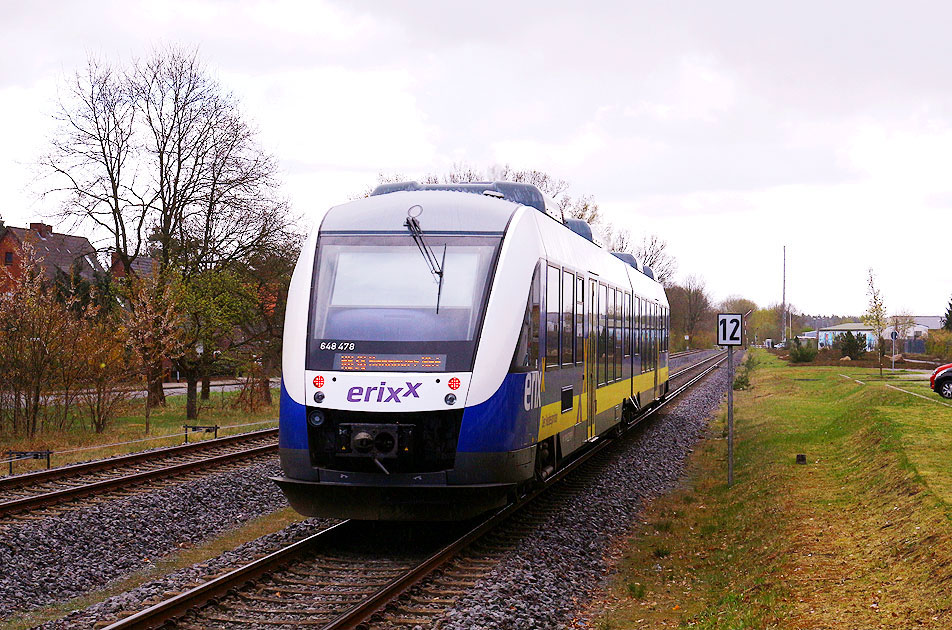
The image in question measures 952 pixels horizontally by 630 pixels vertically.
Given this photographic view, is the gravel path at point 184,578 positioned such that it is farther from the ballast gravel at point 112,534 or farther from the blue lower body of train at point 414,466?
the ballast gravel at point 112,534

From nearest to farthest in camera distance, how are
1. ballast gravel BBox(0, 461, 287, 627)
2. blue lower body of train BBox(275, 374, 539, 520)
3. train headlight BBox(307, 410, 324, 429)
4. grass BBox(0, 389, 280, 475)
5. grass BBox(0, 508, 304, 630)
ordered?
1. grass BBox(0, 508, 304, 630)
2. ballast gravel BBox(0, 461, 287, 627)
3. blue lower body of train BBox(275, 374, 539, 520)
4. train headlight BBox(307, 410, 324, 429)
5. grass BBox(0, 389, 280, 475)

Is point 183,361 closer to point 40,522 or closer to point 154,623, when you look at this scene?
point 40,522

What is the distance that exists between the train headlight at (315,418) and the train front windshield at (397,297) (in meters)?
0.46

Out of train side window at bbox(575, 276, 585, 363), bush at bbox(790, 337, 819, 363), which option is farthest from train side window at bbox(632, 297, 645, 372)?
bush at bbox(790, 337, 819, 363)

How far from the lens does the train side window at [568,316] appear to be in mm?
12000

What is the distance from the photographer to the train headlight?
945 cm

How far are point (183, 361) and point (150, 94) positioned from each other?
1012cm

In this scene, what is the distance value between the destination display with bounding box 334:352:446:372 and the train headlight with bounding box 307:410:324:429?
466mm

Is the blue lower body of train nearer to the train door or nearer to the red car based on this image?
the train door

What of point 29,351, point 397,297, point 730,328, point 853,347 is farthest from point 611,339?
point 853,347

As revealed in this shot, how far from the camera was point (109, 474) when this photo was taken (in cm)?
1480

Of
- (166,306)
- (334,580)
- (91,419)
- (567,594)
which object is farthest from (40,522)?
(166,306)

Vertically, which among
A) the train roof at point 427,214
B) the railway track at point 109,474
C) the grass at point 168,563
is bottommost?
the grass at point 168,563

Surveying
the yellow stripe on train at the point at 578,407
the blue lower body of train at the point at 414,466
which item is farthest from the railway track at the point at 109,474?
the yellow stripe on train at the point at 578,407
